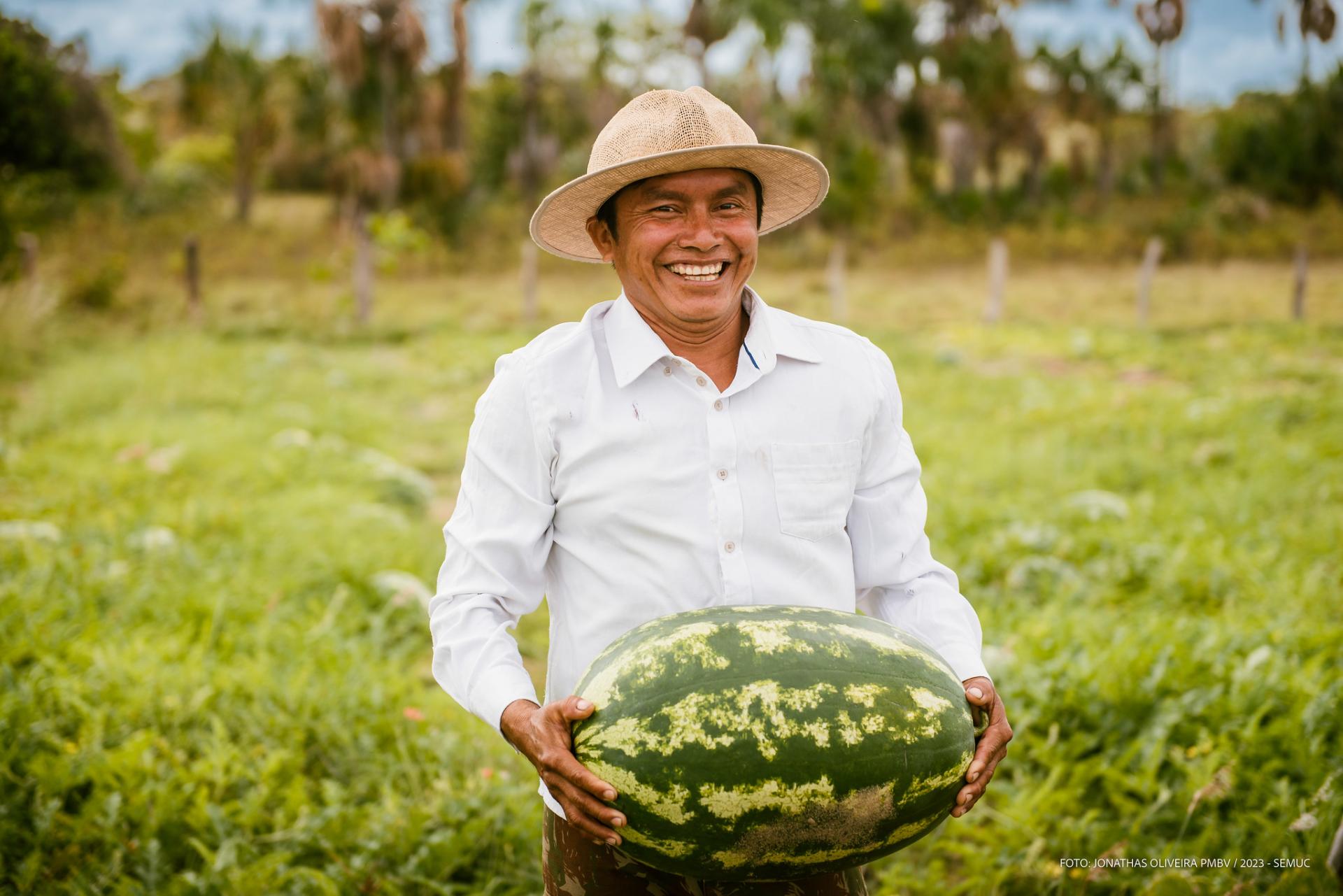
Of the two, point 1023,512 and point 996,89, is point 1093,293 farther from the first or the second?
point 1023,512

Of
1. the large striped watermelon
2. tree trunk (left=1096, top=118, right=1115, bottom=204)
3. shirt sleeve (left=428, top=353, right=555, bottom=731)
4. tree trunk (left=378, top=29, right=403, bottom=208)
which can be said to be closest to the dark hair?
shirt sleeve (left=428, top=353, right=555, bottom=731)

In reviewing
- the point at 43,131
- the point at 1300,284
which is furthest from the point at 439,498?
the point at 1300,284

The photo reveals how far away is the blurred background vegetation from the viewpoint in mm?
2896

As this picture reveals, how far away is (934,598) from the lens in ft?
6.49

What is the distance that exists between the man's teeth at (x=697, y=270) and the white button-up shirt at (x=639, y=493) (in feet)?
0.40

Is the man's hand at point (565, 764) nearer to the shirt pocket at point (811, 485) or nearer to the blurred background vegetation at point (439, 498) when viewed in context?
the shirt pocket at point (811, 485)

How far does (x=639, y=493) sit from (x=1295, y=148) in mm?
28617

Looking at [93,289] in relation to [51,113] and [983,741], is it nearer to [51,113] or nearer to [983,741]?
[51,113]

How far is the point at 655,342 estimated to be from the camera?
1856mm

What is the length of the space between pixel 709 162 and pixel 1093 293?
63.4 ft

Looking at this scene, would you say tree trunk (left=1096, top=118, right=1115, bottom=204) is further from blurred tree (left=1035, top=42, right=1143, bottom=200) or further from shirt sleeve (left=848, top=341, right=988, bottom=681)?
shirt sleeve (left=848, top=341, right=988, bottom=681)

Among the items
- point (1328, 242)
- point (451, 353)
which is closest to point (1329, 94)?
point (1328, 242)

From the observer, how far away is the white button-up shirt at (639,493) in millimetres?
1813

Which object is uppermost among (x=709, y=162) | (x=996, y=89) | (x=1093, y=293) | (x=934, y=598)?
(x=996, y=89)
